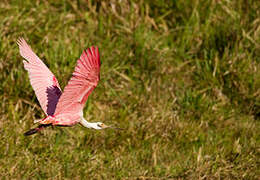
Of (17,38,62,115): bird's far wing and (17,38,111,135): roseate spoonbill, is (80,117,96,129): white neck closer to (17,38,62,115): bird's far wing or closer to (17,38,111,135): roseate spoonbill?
(17,38,111,135): roseate spoonbill

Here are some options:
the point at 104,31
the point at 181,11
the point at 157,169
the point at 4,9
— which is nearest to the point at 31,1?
the point at 4,9

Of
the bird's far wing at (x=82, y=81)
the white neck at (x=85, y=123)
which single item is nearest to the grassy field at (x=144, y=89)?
the white neck at (x=85, y=123)

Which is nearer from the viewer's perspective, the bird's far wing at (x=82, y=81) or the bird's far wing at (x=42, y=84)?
the bird's far wing at (x=82, y=81)

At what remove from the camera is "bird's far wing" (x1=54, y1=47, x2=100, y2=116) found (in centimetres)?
337

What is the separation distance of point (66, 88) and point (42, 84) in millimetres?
656

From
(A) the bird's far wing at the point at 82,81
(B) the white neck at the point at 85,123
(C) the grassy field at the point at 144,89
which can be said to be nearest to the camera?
(A) the bird's far wing at the point at 82,81

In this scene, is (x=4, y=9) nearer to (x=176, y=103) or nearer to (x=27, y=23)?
(x=27, y=23)

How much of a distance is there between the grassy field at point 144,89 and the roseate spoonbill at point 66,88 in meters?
0.47

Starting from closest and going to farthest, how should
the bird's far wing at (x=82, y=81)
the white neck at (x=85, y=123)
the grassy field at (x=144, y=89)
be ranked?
1. the bird's far wing at (x=82, y=81)
2. the white neck at (x=85, y=123)
3. the grassy field at (x=144, y=89)

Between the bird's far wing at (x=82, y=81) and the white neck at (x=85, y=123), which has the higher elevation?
the bird's far wing at (x=82, y=81)

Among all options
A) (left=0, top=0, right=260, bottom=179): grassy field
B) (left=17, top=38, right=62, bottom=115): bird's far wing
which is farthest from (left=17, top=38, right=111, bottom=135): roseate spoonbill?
→ (left=0, top=0, right=260, bottom=179): grassy field

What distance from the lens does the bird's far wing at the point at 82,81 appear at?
3365 millimetres

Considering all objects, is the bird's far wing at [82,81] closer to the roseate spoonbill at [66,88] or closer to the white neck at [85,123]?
the roseate spoonbill at [66,88]

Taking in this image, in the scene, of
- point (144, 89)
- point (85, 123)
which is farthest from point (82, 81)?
point (144, 89)
